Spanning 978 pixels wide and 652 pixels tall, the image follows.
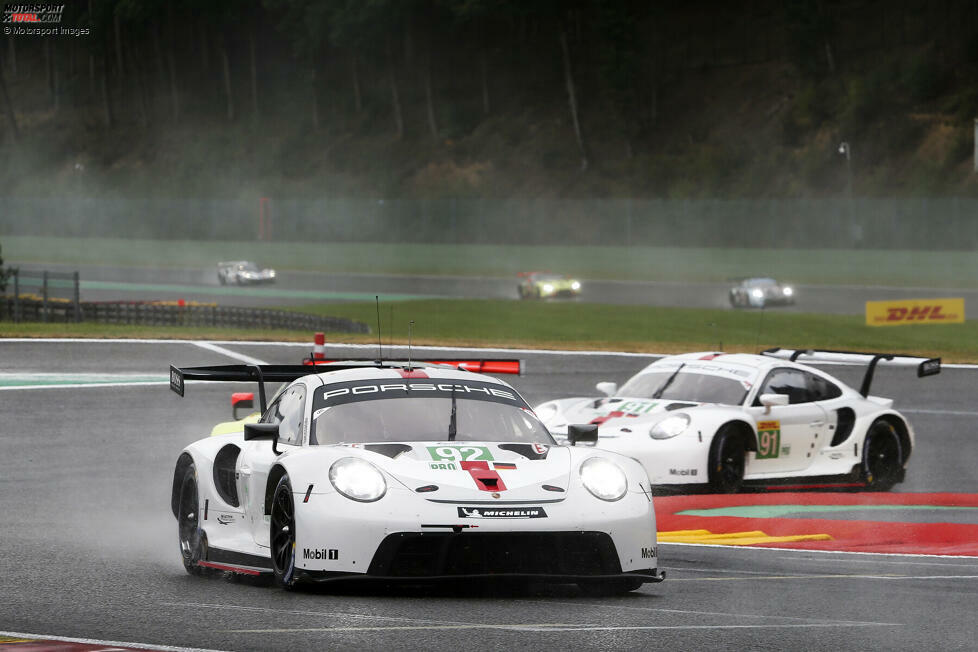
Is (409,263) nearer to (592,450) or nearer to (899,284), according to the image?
(899,284)

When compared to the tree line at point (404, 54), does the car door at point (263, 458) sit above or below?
below

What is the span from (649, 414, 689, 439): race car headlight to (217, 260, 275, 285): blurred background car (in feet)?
143

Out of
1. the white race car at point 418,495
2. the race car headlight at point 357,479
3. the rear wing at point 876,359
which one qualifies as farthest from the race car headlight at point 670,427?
the race car headlight at point 357,479

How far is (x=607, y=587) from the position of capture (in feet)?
25.2

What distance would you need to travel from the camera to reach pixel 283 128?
8500 cm

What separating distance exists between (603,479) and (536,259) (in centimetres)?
5027

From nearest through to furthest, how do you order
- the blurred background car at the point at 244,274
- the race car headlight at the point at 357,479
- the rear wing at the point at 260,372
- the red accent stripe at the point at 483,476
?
the race car headlight at the point at 357,479
the red accent stripe at the point at 483,476
the rear wing at the point at 260,372
the blurred background car at the point at 244,274

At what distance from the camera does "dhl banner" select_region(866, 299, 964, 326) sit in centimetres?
2125

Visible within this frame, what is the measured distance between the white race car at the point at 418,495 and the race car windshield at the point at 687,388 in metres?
5.13

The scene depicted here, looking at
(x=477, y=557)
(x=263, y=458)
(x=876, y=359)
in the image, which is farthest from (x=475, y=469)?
(x=876, y=359)

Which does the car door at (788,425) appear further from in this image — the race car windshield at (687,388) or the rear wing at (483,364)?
the rear wing at (483,364)

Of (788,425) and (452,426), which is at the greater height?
(452,426)

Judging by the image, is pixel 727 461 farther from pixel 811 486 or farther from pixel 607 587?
pixel 607 587

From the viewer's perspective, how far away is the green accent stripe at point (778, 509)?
39.3 feet
